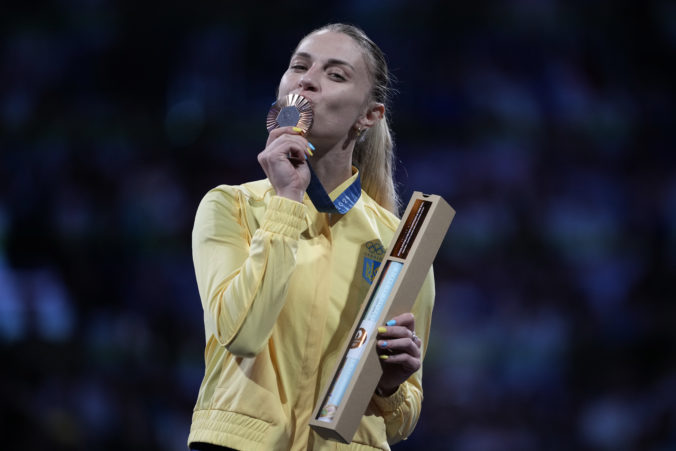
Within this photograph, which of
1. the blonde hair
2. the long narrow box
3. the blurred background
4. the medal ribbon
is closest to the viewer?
the long narrow box

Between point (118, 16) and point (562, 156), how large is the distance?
2.32m

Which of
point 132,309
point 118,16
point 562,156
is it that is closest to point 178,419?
point 132,309

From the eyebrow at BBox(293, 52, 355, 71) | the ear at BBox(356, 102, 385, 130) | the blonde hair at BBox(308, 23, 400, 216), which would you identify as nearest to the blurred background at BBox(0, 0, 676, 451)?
the blonde hair at BBox(308, 23, 400, 216)

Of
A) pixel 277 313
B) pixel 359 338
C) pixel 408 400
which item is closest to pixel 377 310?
pixel 359 338

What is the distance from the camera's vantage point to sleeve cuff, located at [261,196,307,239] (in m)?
1.43

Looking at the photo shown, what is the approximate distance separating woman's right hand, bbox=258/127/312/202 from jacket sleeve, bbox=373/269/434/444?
15.1 inches

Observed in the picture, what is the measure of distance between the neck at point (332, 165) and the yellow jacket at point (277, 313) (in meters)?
0.04

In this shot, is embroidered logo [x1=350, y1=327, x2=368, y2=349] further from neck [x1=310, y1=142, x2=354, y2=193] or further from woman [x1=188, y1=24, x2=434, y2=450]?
neck [x1=310, y1=142, x2=354, y2=193]

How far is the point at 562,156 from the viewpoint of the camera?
4312 mm

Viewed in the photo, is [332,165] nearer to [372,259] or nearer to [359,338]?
[372,259]

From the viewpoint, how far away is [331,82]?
165 cm

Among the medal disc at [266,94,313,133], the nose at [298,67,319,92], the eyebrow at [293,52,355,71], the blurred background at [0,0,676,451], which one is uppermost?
the eyebrow at [293,52,355,71]

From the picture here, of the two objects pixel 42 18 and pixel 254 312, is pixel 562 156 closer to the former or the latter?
pixel 42 18

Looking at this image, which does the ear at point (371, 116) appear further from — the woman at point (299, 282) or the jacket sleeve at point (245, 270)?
the jacket sleeve at point (245, 270)
